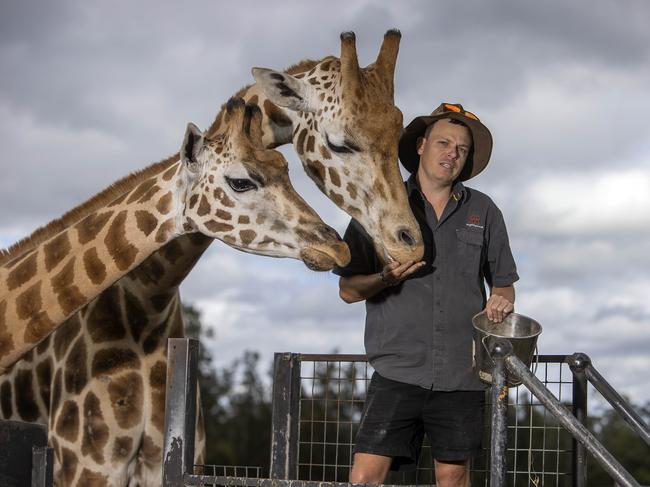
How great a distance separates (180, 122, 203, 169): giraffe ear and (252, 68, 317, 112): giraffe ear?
1.34 m

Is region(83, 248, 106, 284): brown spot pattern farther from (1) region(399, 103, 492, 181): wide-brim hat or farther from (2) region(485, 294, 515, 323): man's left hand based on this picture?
(2) region(485, 294, 515, 323): man's left hand

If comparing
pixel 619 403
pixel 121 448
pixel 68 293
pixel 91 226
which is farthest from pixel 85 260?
pixel 619 403

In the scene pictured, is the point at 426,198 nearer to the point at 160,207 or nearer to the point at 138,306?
the point at 160,207

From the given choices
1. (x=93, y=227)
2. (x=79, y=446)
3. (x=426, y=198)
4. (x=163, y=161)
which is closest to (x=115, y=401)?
(x=79, y=446)

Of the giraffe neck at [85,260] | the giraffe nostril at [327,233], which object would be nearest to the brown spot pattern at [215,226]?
the giraffe neck at [85,260]

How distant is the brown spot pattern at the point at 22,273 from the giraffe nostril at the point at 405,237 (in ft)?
8.44

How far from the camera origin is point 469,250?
611cm

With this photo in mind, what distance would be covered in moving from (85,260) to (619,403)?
11.6ft

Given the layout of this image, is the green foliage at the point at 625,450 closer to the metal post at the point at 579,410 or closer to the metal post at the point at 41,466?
the metal post at the point at 579,410

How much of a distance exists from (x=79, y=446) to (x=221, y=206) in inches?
79.0

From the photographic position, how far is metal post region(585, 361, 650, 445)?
19.1 feet

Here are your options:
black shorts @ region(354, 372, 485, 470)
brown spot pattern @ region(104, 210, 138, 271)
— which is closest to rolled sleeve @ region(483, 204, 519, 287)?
black shorts @ region(354, 372, 485, 470)

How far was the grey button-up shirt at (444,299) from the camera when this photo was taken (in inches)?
232

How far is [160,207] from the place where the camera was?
22.7ft
